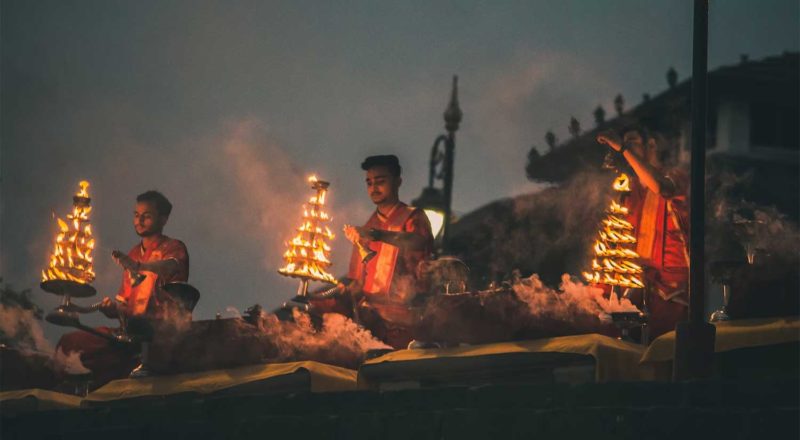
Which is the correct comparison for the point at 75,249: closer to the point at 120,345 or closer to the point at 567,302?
the point at 120,345

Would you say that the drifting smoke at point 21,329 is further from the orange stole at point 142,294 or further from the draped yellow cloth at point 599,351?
the draped yellow cloth at point 599,351

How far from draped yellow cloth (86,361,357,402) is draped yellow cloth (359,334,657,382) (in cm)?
159

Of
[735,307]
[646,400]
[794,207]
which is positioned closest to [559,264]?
[794,207]

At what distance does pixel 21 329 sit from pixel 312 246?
4722mm

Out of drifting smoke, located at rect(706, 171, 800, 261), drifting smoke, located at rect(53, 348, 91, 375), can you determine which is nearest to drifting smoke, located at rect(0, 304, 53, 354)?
drifting smoke, located at rect(53, 348, 91, 375)

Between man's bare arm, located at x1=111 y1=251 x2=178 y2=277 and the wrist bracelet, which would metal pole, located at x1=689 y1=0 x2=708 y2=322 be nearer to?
the wrist bracelet

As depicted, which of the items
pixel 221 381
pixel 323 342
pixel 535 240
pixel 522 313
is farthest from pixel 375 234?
pixel 535 240

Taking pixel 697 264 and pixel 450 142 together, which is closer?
pixel 697 264

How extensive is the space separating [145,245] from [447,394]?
642 centimetres

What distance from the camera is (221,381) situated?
15.2m

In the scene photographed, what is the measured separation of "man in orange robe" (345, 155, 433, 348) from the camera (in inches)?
620

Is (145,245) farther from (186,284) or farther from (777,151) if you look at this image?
(777,151)

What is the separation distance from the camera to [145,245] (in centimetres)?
1747

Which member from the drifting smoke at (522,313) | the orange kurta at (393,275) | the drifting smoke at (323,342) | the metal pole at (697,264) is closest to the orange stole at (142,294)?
the drifting smoke at (323,342)
